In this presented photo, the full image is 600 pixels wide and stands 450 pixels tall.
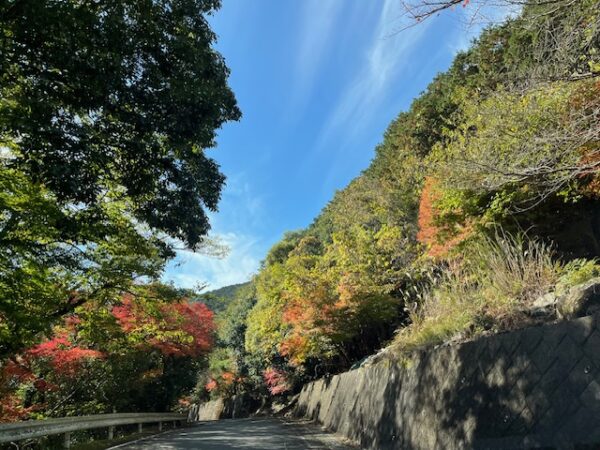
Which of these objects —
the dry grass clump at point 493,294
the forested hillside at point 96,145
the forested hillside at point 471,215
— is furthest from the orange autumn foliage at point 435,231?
the forested hillside at point 96,145

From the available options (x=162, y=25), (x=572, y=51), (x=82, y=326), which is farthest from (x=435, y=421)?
(x=82, y=326)

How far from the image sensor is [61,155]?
20.5 feet

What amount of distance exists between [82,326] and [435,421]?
10694mm

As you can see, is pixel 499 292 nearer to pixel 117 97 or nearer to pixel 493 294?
pixel 493 294

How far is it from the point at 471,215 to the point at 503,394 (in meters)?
7.06

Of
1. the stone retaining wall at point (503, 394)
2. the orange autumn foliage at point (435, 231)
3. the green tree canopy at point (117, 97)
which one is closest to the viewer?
the stone retaining wall at point (503, 394)

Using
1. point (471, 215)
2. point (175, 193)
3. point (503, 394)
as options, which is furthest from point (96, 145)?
point (471, 215)

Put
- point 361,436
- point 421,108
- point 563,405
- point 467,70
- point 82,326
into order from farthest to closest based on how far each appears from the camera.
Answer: point 421,108, point 467,70, point 82,326, point 361,436, point 563,405

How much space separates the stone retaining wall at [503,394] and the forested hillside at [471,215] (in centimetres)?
96

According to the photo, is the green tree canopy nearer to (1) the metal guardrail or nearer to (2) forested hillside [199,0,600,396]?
(1) the metal guardrail

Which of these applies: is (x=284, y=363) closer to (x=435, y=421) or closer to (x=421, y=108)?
(x=421, y=108)

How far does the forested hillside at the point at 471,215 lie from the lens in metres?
6.12

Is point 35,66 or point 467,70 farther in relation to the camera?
point 467,70

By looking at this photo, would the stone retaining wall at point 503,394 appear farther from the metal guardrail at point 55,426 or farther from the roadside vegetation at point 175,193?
the metal guardrail at point 55,426
